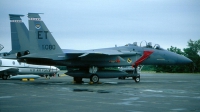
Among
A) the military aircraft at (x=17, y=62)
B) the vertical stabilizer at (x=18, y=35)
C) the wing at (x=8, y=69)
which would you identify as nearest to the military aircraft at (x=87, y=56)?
the military aircraft at (x=17, y=62)

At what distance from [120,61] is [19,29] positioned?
1098 cm

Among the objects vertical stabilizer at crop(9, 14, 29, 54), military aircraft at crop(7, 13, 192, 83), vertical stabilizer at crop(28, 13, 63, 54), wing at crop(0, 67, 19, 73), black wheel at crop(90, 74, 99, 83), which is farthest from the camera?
wing at crop(0, 67, 19, 73)

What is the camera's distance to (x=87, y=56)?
1001 inches

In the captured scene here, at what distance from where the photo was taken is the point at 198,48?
97938 mm

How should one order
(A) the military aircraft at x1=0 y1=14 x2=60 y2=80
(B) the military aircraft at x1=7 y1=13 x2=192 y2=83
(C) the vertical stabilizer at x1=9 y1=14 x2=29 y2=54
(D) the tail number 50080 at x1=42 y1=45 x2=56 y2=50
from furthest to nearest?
(A) the military aircraft at x1=0 y1=14 x2=60 y2=80, (C) the vertical stabilizer at x1=9 y1=14 x2=29 y2=54, (D) the tail number 50080 at x1=42 y1=45 x2=56 y2=50, (B) the military aircraft at x1=7 y1=13 x2=192 y2=83

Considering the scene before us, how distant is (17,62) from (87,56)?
15.6 metres

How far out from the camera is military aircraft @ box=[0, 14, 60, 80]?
28.9 meters

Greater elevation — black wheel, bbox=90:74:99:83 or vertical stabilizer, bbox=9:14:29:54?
vertical stabilizer, bbox=9:14:29:54

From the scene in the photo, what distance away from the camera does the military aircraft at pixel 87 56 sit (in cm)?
2397

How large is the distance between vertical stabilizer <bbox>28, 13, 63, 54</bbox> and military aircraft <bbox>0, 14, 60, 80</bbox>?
2608mm

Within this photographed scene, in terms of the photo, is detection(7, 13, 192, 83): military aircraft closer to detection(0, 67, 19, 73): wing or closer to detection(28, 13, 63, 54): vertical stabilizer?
detection(28, 13, 63, 54): vertical stabilizer

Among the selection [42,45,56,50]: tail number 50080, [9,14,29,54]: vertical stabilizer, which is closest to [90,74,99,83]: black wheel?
[42,45,56,50]: tail number 50080

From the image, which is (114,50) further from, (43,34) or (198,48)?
(198,48)

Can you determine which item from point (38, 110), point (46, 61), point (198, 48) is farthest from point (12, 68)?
point (198, 48)
